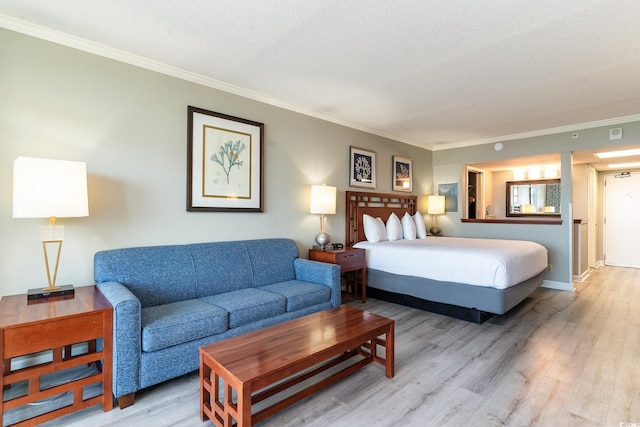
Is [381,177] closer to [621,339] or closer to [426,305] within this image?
[426,305]

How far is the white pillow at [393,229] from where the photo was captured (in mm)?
4520

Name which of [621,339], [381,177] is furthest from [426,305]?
[381,177]

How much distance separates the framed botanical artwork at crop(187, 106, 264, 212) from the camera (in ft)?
9.71

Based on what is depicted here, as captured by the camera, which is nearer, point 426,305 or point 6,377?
point 6,377

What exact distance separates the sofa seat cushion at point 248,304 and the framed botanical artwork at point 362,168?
236 centimetres

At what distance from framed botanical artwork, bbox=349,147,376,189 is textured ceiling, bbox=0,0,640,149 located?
2.99 ft

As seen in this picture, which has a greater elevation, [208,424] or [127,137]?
[127,137]

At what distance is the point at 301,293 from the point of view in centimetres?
279

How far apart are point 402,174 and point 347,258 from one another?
235cm

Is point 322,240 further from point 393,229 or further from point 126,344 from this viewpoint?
point 126,344

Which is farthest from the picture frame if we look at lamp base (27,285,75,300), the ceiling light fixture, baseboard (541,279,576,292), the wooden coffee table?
lamp base (27,285,75,300)

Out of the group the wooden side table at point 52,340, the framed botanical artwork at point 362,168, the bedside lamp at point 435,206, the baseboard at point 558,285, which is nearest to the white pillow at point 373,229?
the framed botanical artwork at point 362,168

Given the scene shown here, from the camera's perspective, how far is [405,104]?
3.73 meters

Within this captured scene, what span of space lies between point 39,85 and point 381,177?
4137 mm
